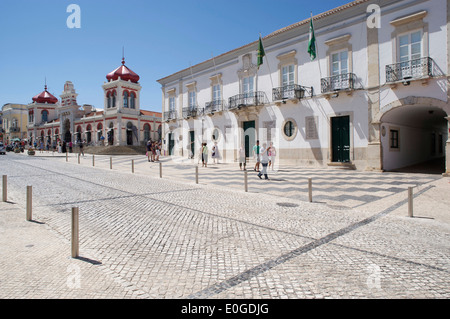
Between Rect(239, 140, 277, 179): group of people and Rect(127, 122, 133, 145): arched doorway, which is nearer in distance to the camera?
Rect(239, 140, 277, 179): group of people

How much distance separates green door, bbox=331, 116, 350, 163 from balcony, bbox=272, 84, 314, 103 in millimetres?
2551

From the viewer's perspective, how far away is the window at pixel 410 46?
13.5 m

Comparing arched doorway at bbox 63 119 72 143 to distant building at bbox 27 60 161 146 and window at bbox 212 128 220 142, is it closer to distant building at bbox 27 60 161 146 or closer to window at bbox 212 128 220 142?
distant building at bbox 27 60 161 146

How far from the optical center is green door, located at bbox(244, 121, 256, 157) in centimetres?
2116

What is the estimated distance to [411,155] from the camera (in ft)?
59.9

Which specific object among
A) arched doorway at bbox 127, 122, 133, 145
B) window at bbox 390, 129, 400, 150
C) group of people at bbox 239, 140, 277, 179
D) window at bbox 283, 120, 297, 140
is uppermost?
arched doorway at bbox 127, 122, 133, 145

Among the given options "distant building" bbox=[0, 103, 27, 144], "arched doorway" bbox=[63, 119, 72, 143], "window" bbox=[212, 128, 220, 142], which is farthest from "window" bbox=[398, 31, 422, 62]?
"distant building" bbox=[0, 103, 27, 144]

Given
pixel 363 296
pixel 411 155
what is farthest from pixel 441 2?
pixel 363 296

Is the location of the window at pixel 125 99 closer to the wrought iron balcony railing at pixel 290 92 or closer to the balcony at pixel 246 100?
the balcony at pixel 246 100

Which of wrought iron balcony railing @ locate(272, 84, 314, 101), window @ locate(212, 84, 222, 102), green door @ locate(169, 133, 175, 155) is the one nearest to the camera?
wrought iron balcony railing @ locate(272, 84, 314, 101)

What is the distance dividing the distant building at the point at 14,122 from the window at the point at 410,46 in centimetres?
7259

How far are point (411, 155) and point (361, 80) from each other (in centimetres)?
712

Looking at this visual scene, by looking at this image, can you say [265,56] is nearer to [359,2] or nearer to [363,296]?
[359,2]

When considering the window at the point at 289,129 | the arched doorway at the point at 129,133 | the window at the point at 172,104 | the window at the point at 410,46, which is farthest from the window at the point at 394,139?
the arched doorway at the point at 129,133
